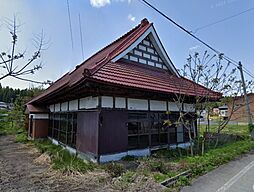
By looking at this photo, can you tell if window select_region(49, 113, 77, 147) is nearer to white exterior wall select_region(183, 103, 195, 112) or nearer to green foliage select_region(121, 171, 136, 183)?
green foliage select_region(121, 171, 136, 183)

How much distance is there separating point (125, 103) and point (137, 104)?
60 cm

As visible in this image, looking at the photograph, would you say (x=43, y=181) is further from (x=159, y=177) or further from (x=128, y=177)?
(x=159, y=177)

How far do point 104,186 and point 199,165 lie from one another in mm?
2917

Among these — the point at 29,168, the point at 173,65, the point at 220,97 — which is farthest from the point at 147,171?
the point at 173,65

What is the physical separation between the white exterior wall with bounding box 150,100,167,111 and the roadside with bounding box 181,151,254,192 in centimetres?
312

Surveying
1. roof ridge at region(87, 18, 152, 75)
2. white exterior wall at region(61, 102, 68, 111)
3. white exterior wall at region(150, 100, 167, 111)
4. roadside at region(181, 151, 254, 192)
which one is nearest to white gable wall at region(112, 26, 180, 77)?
roof ridge at region(87, 18, 152, 75)

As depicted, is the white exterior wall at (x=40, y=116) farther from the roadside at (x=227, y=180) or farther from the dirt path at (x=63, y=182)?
the roadside at (x=227, y=180)

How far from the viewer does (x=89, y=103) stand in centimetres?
702

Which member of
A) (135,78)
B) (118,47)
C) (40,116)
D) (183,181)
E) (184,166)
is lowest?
(183,181)

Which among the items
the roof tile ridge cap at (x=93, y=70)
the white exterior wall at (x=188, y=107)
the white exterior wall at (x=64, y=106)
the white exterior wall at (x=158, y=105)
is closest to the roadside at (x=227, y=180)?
the white exterior wall at (x=158, y=105)

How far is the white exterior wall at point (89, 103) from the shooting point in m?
6.57

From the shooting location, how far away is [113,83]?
5828 mm

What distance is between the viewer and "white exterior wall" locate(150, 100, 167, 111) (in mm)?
8023

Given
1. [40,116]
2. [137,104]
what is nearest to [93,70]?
[137,104]
